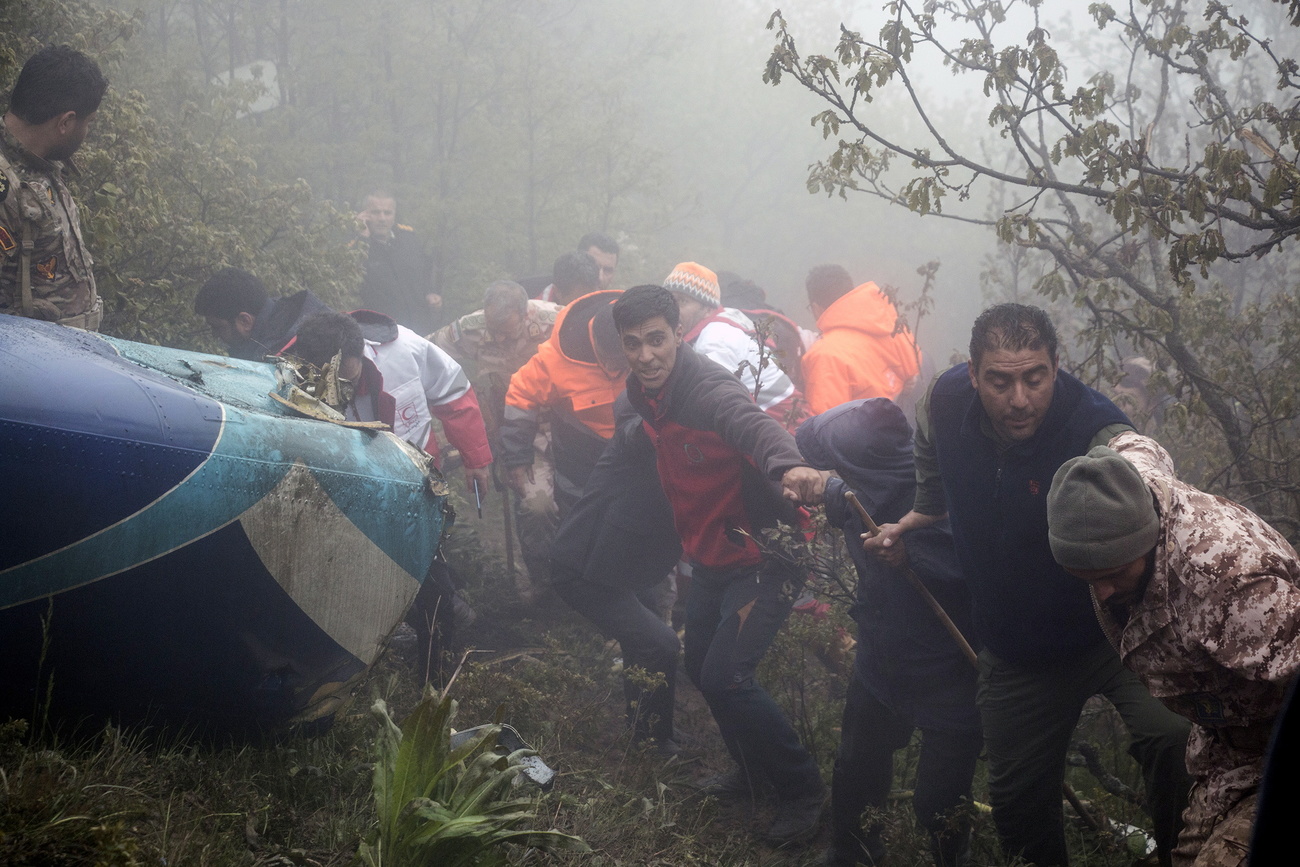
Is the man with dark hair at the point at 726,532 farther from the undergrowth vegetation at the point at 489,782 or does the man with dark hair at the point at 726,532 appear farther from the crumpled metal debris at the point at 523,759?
the crumpled metal debris at the point at 523,759

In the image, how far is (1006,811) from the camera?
3.11 meters

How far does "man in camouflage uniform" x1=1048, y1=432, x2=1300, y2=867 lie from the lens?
2068mm

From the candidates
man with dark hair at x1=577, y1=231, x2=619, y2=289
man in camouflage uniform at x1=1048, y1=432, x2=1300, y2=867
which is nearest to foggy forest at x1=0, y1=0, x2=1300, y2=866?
man in camouflage uniform at x1=1048, y1=432, x2=1300, y2=867

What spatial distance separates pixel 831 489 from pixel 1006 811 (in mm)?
1255

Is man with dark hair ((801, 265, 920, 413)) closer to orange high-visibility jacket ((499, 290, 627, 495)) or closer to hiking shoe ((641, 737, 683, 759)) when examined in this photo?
orange high-visibility jacket ((499, 290, 627, 495))

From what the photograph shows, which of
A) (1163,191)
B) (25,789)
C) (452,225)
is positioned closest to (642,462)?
(1163,191)

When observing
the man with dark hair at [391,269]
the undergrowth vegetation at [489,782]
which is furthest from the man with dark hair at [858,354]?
the man with dark hair at [391,269]

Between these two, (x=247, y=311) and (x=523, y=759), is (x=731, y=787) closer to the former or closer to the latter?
(x=523, y=759)

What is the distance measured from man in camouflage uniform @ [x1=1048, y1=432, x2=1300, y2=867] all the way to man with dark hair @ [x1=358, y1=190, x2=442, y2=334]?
767 centimetres

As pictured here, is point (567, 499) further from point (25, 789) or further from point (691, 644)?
point (25, 789)

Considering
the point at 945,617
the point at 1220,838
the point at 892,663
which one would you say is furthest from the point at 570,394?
the point at 1220,838

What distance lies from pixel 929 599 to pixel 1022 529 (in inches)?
23.3

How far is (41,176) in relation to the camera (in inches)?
150

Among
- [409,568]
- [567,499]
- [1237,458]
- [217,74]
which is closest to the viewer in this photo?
[409,568]
